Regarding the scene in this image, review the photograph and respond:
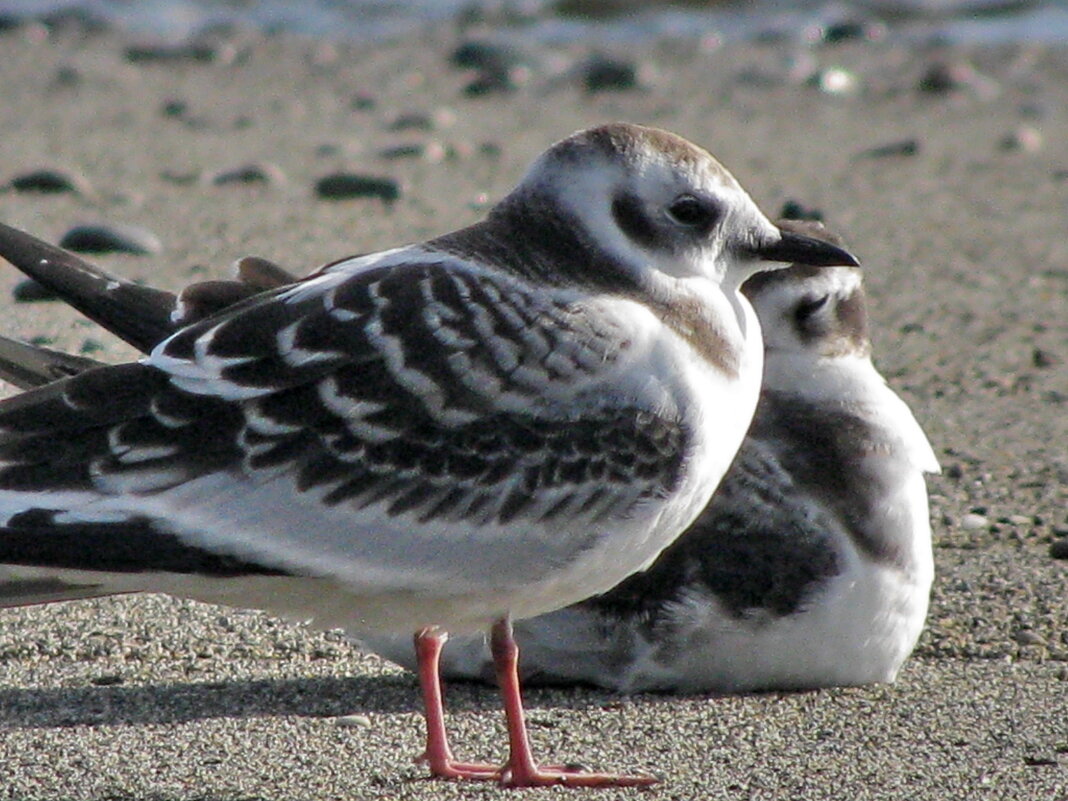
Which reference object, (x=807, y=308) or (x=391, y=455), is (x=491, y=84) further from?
(x=391, y=455)

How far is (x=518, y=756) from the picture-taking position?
3.56m

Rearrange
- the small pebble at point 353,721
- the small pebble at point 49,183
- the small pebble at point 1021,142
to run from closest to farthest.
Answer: the small pebble at point 353,721 < the small pebble at point 49,183 < the small pebble at point 1021,142

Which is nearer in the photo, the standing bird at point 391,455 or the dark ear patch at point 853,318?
the standing bird at point 391,455

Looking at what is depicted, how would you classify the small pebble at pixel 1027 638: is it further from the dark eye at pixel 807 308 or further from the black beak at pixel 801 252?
the black beak at pixel 801 252

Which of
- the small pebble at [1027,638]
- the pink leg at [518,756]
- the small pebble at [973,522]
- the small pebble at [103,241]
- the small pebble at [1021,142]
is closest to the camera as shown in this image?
the pink leg at [518,756]

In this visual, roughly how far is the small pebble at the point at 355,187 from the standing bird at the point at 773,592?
5303 millimetres

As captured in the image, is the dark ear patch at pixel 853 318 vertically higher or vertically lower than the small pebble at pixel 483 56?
lower

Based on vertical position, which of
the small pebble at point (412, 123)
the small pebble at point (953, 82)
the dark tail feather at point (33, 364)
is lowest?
the dark tail feather at point (33, 364)

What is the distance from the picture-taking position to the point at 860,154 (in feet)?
36.3

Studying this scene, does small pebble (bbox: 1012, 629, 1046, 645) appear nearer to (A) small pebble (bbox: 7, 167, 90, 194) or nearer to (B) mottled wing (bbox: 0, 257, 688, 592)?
(B) mottled wing (bbox: 0, 257, 688, 592)

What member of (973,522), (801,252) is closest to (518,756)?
(801,252)

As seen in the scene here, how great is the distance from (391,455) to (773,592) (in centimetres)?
106

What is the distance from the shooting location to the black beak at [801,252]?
3877 mm

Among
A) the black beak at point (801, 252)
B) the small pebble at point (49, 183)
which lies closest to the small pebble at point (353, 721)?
the black beak at point (801, 252)
